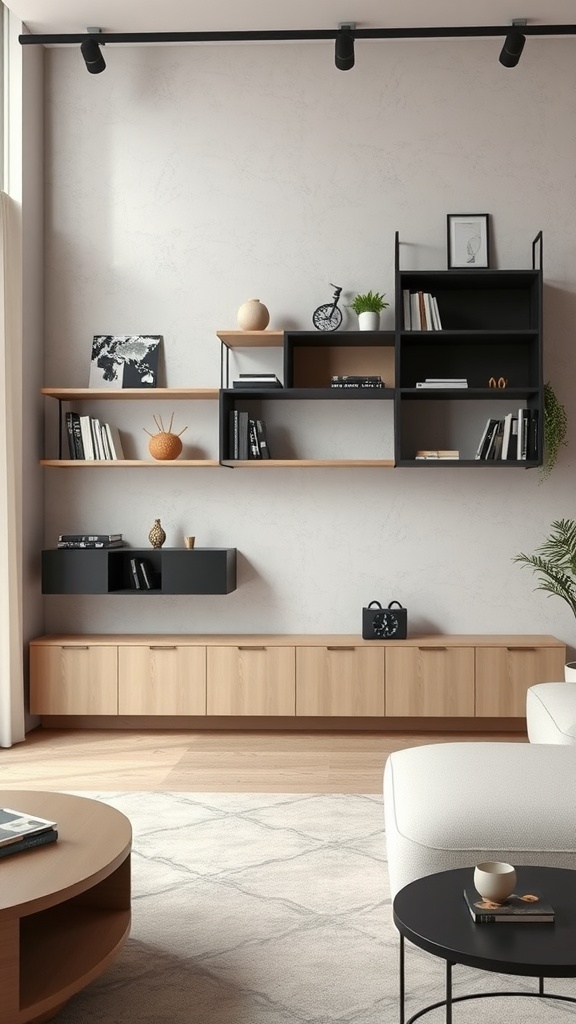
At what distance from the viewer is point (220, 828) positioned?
11.6ft

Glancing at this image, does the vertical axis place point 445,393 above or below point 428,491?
above

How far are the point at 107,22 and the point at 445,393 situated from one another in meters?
2.43

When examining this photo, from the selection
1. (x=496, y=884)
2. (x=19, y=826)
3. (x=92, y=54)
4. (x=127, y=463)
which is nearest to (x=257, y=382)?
(x=127, y=463)

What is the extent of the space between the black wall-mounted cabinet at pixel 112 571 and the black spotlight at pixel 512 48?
8.94 ft

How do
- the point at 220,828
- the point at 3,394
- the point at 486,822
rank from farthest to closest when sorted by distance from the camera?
the point at 3,394 < the point at 220,828 < the point at 486,822

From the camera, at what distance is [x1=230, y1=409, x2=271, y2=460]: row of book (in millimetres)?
5047

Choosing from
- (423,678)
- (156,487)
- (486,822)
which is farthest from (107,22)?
(486,822)

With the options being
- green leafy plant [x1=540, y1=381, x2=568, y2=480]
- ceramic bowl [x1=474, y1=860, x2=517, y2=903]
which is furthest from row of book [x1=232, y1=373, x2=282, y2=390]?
ceramic bowl [x1=474, y1=860, x2=517, y2=903]

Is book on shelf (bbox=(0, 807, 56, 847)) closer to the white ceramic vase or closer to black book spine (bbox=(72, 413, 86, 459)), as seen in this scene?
black book spine (bbox=(72, 413, 86, 459))

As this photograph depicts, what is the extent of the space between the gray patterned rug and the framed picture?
113 inches

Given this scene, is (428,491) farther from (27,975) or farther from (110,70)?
(27,975)

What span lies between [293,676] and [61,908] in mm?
2630

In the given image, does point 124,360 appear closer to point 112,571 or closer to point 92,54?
point 112,571

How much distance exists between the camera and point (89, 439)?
204 inches
